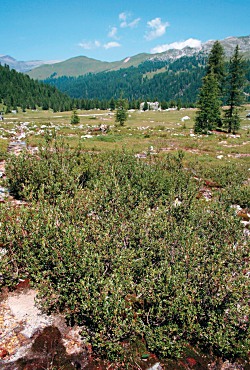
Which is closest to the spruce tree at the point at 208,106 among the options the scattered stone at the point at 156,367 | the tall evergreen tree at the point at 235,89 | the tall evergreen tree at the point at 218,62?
the tall evergreen tree at the point at 235,89

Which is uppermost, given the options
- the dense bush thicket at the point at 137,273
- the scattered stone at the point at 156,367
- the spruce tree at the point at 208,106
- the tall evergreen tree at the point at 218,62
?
the tall evergreen tree at the point at 218,62

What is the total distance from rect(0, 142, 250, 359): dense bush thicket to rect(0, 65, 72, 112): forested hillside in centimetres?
9347

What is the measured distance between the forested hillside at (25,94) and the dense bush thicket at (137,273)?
93472 millimetres

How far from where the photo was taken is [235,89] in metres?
40.9

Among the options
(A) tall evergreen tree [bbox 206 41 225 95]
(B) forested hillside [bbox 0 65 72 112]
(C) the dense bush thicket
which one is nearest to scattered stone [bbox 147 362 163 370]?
(C) the dense bush thicket

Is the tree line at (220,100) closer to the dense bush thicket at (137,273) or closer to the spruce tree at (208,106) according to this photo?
the spruce tree at (208,106)

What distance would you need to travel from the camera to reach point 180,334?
5230 mm

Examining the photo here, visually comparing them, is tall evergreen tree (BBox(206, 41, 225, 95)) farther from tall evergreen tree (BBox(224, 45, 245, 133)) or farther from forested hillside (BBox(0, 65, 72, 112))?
forested hillside (BBox(0, 65, 72, 112))

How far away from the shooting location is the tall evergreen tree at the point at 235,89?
40.0m

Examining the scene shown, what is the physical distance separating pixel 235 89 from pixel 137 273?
41.6 m

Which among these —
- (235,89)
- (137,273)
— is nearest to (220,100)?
(235,89)

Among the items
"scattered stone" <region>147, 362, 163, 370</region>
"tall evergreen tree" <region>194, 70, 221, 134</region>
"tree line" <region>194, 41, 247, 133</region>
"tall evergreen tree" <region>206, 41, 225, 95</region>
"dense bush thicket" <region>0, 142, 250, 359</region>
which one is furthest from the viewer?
"tall evergreen tree" <region>206, 41, 225, 95</region>

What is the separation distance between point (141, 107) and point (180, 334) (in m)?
116

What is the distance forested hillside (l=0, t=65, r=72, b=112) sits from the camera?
10969 centimetres
